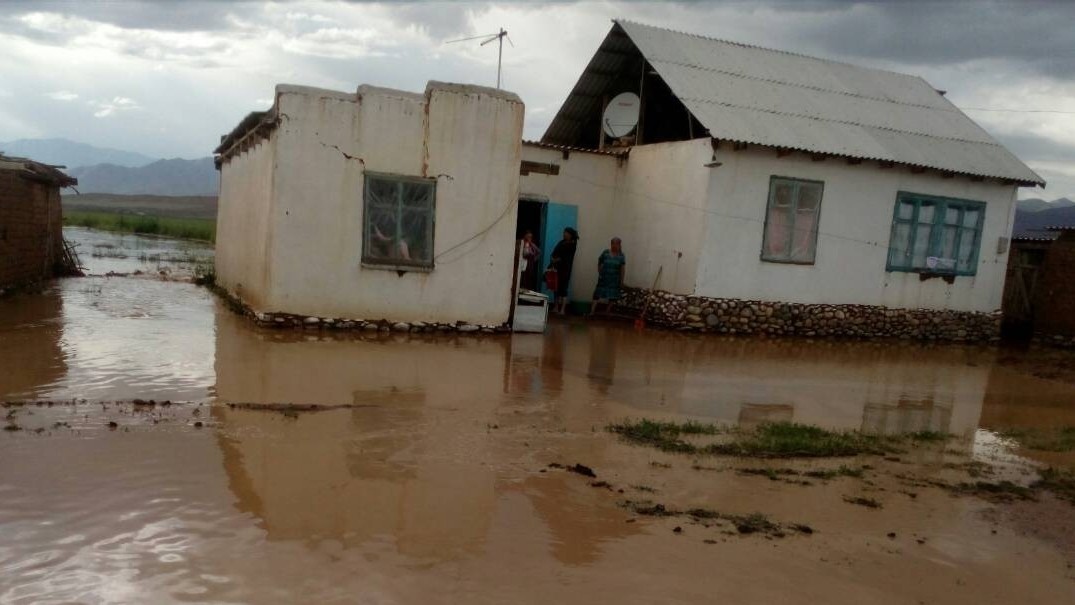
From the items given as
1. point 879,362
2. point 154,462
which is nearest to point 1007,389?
point 879,362

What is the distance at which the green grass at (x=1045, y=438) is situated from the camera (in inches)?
305

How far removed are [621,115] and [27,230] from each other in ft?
40.6

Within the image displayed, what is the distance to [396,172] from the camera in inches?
467

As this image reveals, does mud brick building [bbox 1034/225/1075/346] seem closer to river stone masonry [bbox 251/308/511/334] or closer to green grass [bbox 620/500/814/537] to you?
river stone masonry [bbox 251/308/511/334]

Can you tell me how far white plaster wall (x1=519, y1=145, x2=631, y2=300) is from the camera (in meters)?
16.3

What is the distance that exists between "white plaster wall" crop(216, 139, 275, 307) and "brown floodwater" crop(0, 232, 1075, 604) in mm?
2189

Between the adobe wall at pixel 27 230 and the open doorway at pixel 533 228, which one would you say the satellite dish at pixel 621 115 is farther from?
the adobe wall at pixel 27 230

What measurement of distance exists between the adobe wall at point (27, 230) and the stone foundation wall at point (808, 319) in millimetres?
11519

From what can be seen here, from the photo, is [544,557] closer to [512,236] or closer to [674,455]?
[674,455]

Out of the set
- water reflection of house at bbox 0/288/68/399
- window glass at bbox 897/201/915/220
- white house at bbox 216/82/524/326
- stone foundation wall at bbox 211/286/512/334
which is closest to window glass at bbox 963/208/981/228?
window glass at bbox 897/201/915/220

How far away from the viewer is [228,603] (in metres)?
3.64

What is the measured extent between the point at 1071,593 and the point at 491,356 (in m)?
7.41

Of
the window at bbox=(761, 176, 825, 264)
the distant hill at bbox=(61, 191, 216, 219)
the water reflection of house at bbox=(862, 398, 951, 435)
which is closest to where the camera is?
the water reflection of house at bbox=(862, 398, 951, 435)

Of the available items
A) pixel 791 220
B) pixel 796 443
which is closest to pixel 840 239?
pixel 791 220
